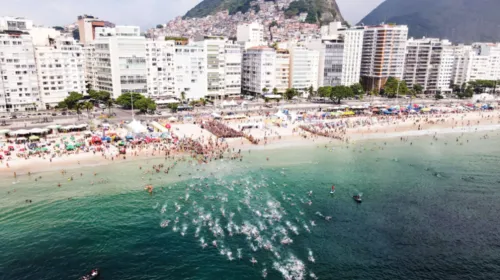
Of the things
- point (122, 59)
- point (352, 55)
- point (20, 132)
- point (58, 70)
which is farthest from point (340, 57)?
point (20, 132)

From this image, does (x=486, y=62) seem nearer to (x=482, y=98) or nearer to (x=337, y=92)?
(x=482, y=98)

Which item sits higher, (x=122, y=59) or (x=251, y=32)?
(x=251, y=32)

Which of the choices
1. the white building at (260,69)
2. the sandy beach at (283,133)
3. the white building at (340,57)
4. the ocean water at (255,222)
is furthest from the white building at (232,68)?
the ocean water at (255,222)

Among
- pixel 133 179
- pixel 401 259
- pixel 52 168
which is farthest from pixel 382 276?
pixel 52 168

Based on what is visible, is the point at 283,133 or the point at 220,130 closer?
the point at 220,130

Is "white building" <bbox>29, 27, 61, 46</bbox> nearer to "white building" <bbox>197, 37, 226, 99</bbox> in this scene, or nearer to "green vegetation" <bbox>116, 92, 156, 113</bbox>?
"green vegetation" <bbox>116, 92, 156, 113</bbox>

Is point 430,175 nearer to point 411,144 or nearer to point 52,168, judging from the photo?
point 411,144
